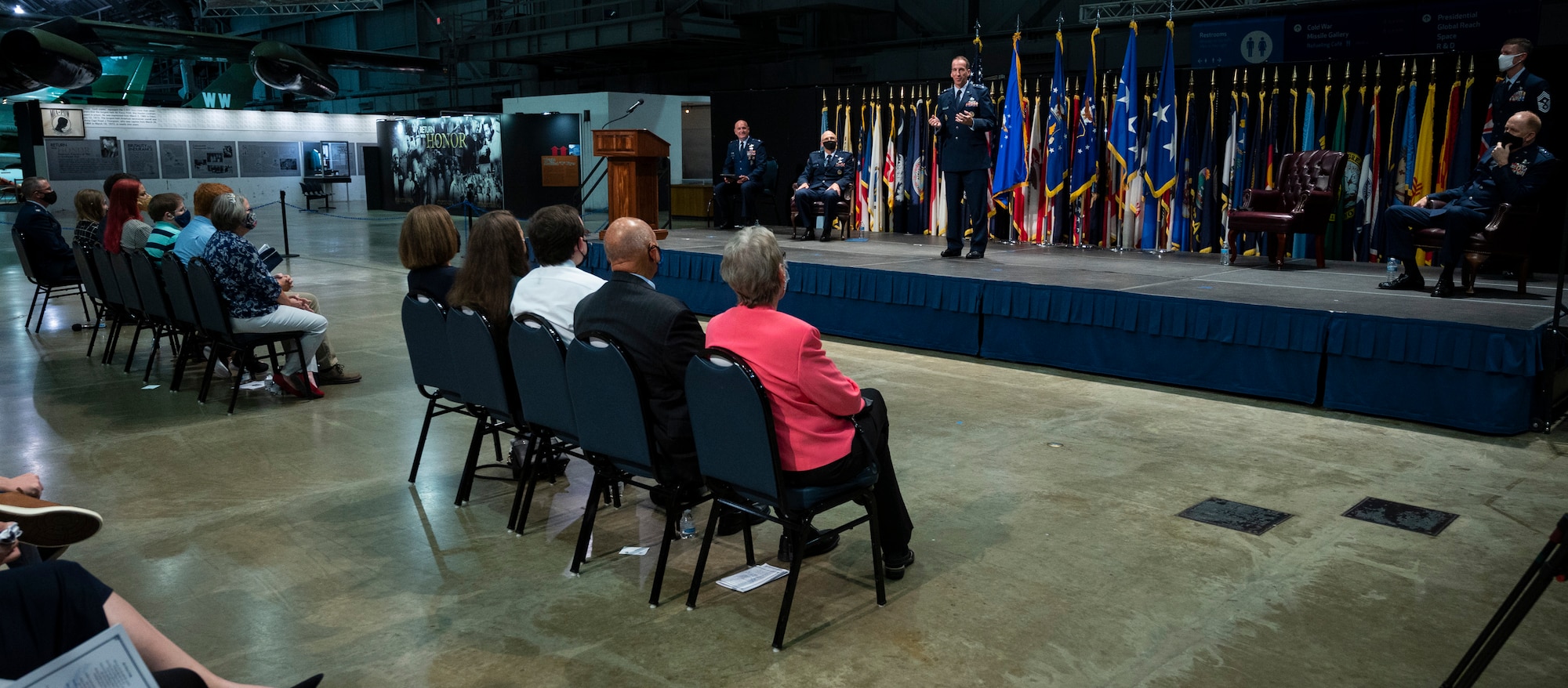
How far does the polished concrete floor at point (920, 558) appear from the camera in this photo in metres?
2.68

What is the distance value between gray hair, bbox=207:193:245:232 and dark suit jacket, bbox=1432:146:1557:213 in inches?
270

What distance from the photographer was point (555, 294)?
147 inches

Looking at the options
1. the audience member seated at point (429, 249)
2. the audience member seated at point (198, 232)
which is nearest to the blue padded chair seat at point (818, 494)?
the audience member seated at point (429, 249)

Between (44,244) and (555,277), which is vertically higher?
(555,277)

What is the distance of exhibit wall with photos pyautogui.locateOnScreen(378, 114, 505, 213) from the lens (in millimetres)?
20297

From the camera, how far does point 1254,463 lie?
4.48 metres

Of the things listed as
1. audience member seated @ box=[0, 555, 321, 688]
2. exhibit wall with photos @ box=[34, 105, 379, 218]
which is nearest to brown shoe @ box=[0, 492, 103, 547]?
audience member seated @ box=[0, 555, 321, 688]

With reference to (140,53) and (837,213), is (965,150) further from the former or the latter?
(140,53)

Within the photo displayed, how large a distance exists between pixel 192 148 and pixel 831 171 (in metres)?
16.9

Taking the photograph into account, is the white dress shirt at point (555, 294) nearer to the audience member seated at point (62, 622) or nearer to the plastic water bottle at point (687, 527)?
the plastic water bottle at point (687, 527)

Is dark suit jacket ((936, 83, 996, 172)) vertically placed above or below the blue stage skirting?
above

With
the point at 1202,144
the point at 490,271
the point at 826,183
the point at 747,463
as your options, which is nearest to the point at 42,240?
the point at 490,271

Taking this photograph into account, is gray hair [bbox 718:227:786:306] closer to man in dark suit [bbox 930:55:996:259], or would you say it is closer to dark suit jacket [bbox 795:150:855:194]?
man in dark suit [bbox 930:55:996:259]

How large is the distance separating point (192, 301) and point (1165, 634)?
5.13 metres
